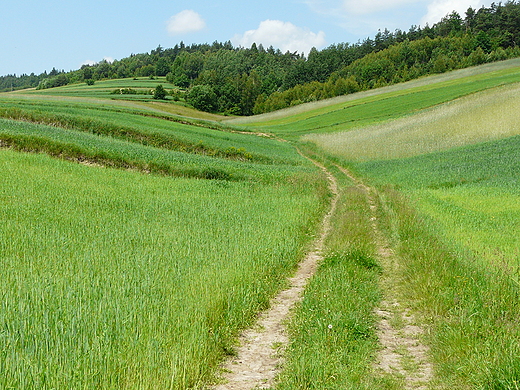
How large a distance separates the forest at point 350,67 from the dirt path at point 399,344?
10935cm

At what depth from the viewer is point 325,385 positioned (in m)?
5.63

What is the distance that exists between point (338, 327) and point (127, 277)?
3716 mm

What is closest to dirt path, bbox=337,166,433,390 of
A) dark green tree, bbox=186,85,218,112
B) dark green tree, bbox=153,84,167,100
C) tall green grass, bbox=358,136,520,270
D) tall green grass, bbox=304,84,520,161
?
tall green grass, bbox=358,136,520,270

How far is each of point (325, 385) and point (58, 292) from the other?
4.22 metres

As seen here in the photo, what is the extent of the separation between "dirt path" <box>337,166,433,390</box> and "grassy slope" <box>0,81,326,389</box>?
2209 millimetres

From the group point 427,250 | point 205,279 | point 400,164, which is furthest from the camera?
point 400,164

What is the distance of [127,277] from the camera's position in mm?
8188

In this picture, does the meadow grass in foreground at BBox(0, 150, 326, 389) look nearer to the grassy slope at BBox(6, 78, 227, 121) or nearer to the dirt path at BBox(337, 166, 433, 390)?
the dirt path at BBox(337, 166, 433, 390)

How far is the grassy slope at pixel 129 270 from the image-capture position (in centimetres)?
545

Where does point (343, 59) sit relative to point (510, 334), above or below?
above

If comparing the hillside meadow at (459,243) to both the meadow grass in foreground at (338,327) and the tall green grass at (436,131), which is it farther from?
the tall green grass at (436,131)


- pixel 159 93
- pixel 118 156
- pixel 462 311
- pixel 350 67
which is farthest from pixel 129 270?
pixel 350 67

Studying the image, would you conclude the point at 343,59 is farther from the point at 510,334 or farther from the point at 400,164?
the point at 510,334

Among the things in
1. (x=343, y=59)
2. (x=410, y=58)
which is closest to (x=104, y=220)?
(x=410, y=58)
